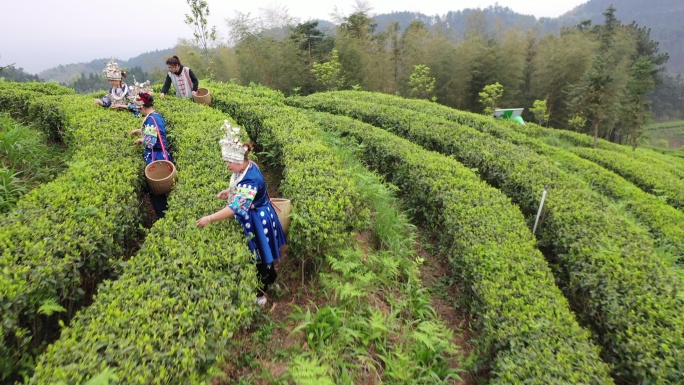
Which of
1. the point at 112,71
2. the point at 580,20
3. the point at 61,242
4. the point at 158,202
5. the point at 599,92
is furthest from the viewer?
the point at 580,20

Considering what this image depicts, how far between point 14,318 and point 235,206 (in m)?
1.74

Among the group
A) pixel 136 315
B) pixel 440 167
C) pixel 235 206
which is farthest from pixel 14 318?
pixel 440 167

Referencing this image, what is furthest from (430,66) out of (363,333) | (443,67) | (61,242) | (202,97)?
(61,242)

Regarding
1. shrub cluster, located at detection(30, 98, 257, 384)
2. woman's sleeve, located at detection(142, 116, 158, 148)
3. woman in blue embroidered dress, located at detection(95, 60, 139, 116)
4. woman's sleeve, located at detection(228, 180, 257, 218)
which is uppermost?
woman in blue embroidered dress, located at detection(95, 60, 139, 116)

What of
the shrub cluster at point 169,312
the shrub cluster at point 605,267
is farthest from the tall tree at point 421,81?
the shrub cluster at point 169,312

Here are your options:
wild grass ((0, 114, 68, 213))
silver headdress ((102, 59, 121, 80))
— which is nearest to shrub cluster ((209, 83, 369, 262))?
silver headdress ((102, 59, 121, 80))

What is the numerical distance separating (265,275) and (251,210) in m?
0.75

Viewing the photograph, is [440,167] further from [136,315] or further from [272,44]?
[272,44]

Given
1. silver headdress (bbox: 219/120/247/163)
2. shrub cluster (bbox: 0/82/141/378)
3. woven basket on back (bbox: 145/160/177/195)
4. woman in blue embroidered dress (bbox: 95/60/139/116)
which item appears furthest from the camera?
woman in blue embroidered dress (bbox: 95/60/139/116)

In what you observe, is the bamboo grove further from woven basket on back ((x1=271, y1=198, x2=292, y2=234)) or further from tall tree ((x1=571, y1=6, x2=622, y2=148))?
woven basket on back ((x1=271, y1=198, x2=292, y2=234))

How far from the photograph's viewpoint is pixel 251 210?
3.63 m

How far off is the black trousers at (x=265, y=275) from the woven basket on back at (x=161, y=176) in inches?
74.9

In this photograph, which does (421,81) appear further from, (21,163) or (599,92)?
(21,163)

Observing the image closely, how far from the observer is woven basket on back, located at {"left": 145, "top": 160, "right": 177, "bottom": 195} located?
4691 millimetres
